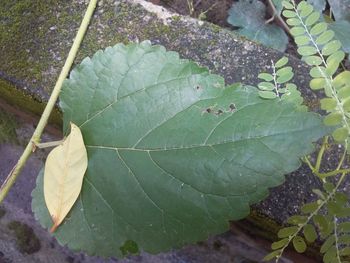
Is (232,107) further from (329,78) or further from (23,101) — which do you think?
(23,101)

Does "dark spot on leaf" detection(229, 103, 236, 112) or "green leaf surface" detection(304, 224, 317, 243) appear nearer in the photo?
"dark spot on leaf" detection(229, 103, 236, 112)

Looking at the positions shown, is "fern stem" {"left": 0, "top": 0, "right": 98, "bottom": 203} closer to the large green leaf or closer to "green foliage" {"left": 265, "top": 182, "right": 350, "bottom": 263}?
the large green leaf

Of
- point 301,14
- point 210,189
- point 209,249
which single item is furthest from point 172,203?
point 209,249

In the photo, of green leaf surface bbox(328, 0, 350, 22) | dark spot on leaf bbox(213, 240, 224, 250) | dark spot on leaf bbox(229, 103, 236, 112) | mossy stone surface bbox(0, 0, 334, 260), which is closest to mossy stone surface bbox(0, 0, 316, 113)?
mossy stone surface bbox(0, 0, 334, 260)

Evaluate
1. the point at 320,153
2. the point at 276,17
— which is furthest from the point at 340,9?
the point at 320,153

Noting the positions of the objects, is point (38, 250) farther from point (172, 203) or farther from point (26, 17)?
point (172, 203)
